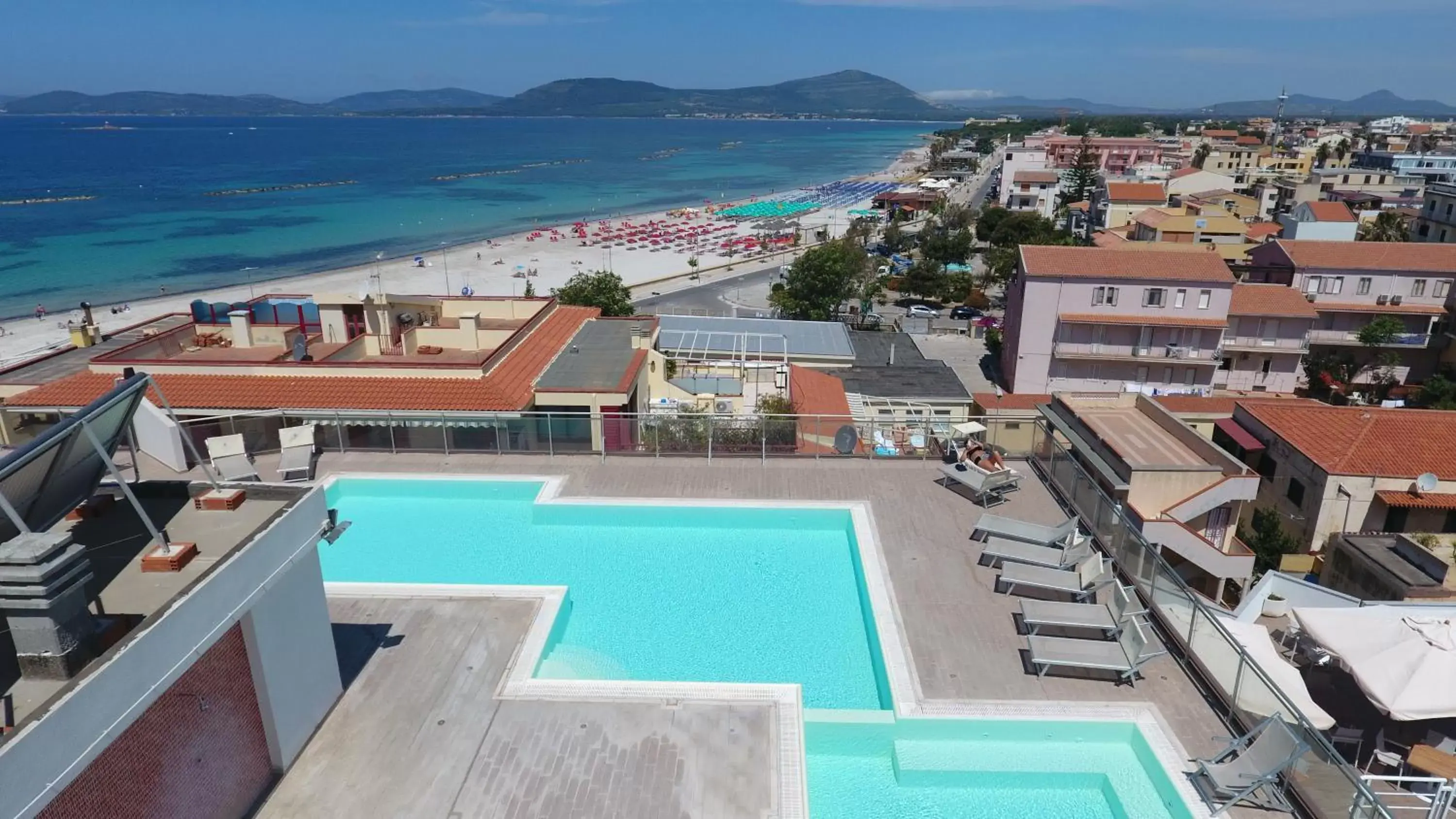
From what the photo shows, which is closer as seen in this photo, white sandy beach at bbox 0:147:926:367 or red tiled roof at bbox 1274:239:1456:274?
red tiled roof at bbox 1274:239:1456:274

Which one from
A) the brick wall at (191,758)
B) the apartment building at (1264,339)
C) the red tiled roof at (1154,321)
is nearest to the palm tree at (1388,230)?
the apartment building at (1264,339)

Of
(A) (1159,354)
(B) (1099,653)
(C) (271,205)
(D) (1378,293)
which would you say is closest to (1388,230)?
(D) (1378,293)

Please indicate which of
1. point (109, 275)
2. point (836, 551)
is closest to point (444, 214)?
point (109, 275)

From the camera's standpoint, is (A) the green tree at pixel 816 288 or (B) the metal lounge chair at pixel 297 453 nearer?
(B) the metal lounge chair at pixel 297 453

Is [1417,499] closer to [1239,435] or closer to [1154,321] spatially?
[1239,435]

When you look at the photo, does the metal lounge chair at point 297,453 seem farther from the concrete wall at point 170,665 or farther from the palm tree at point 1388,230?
the palm tree at point 1388,230

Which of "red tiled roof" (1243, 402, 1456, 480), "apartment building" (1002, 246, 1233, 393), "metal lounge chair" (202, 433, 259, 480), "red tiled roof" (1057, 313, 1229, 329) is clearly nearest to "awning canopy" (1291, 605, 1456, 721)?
"red tiled roof" (1243, 402, 1456, 480)

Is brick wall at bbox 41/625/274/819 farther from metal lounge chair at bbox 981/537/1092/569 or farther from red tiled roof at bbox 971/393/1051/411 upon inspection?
red tiled roof at bbox 971/393/1051/411
